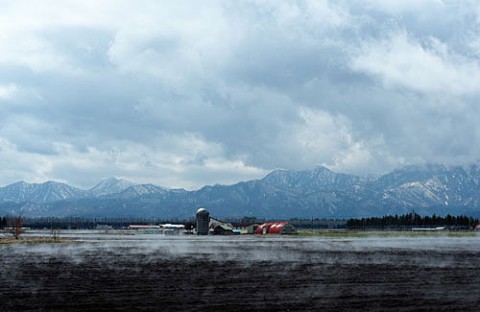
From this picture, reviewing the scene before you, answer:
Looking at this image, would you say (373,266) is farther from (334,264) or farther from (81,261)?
(81,261)

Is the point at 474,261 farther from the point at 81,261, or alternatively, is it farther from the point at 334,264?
the point at 81,261

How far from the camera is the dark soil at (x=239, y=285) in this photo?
38.1 meters

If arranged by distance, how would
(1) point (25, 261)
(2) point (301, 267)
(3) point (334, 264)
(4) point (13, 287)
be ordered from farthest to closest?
1. (1) point (25, 261)
2. (3) point (334, 264)
3. (2) point (301, 267)
4. (4) point (13, 287)

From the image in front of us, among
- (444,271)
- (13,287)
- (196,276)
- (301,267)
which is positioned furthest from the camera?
(301,267)

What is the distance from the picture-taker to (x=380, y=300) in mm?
39750

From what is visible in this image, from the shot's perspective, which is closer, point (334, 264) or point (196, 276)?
point (196, 276)

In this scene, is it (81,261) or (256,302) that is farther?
(81,261)

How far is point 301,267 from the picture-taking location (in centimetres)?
6438

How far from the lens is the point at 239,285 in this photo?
47.9 metres

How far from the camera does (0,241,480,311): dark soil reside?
3806 cm

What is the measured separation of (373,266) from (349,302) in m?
27.9

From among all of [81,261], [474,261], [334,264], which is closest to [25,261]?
[81,261]


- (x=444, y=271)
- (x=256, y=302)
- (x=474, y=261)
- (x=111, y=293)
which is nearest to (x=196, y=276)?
(x=111, y=293)

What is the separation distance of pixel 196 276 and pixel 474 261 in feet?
119
